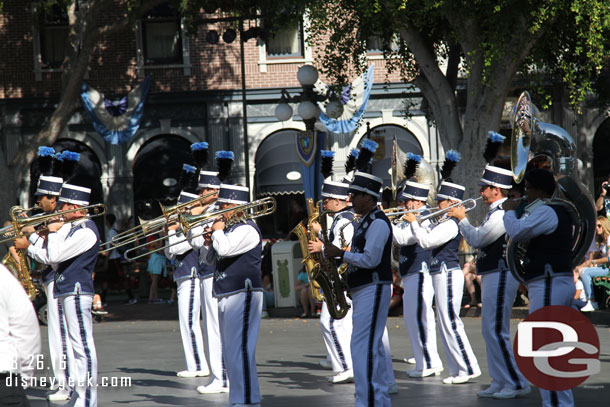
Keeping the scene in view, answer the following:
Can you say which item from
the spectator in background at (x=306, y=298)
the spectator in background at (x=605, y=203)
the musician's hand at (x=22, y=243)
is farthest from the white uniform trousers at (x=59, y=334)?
the spectator in background at (x=605, y=203)

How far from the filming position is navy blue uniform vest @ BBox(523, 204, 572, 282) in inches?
298

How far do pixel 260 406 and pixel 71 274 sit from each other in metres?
2.11

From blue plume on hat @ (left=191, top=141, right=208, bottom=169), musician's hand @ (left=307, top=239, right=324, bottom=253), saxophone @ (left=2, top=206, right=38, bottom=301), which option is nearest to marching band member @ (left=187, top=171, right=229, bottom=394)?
blue plume on hat @ (left=191, top=141, right=208, bottom=169)

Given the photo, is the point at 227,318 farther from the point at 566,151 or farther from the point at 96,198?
the point at 96,198

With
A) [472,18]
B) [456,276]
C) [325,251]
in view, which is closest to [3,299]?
[325,251]

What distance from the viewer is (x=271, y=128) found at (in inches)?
982

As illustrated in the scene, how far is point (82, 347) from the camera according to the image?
8508mm

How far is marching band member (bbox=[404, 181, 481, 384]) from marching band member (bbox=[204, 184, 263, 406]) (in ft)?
7.06

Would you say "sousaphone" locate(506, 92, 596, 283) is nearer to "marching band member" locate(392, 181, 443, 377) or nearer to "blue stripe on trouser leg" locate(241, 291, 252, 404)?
"marching band member" locate(392, 181, 443, 377)

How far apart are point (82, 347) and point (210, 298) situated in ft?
6.67

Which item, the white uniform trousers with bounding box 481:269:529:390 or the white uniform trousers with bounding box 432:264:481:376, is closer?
the white uniform trousers with bounding box 481:269:529:390

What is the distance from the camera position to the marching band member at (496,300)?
346 inches

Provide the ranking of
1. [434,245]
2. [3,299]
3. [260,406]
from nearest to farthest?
1. [3,299]
2. [260,406]
3. [434,245]

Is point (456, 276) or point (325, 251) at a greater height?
point (325, 251)
